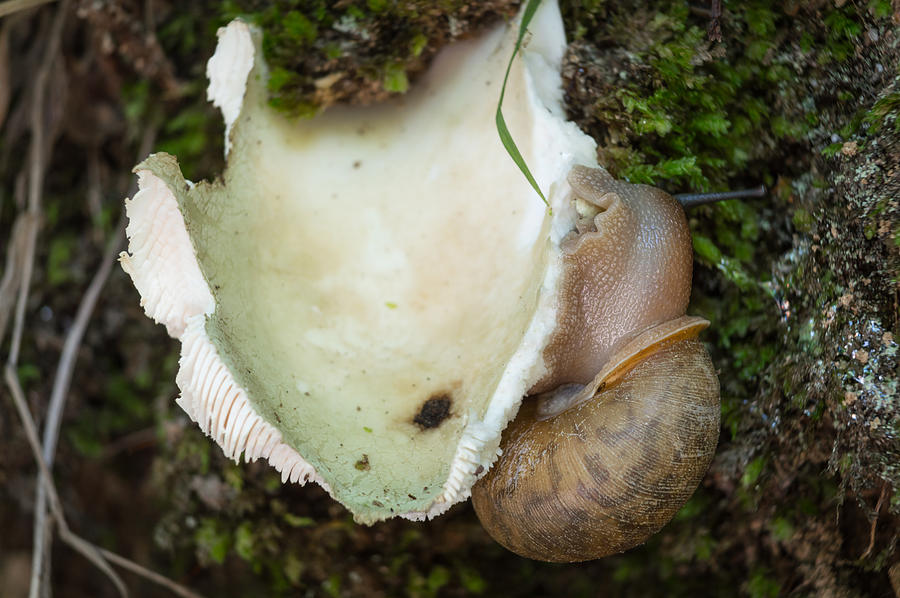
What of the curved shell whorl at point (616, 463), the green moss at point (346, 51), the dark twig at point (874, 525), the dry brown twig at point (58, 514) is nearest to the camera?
the curved shell whorl at point (616, 463)

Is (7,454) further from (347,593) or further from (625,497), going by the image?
(625,497)

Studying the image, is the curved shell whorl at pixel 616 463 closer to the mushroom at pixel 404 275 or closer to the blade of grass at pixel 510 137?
the mushroom at pixel 404 275

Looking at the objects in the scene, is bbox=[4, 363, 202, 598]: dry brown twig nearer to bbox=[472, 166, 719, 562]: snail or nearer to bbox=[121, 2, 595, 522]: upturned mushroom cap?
bbox=[121, 2, 595, 522]: upturned mushroom cap

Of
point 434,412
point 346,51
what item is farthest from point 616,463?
point 346,51

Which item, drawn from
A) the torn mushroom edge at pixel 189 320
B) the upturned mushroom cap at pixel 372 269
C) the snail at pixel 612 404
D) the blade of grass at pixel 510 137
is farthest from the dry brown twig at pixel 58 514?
the blade of grass at pixel 510 137

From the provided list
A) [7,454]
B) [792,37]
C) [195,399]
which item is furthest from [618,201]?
[7,454]

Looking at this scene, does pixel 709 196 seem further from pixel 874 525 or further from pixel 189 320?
pixel 189 320
